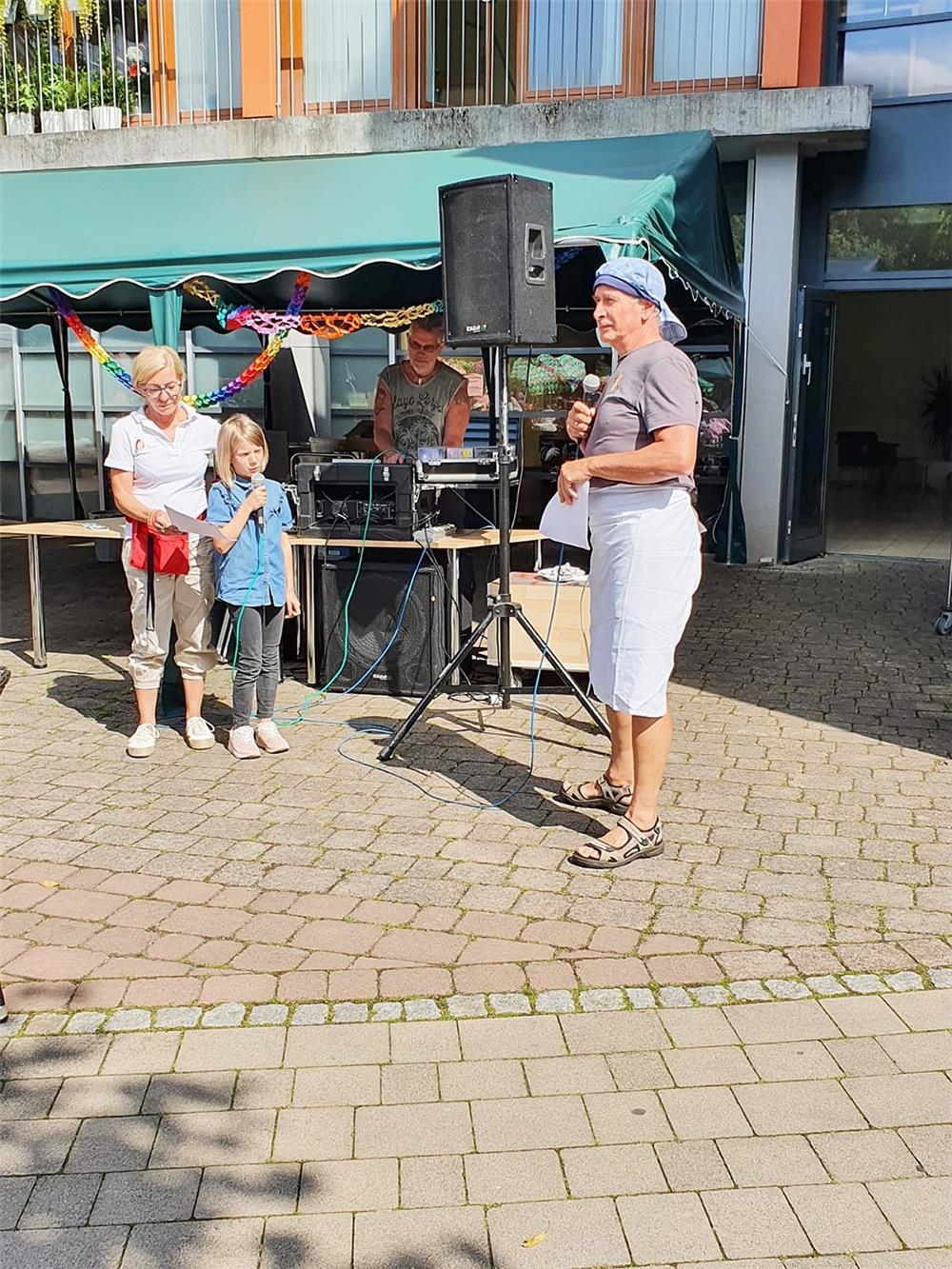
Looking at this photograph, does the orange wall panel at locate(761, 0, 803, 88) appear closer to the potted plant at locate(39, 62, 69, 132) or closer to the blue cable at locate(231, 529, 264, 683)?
the potted plant at locate(39, 62, 69, 132)

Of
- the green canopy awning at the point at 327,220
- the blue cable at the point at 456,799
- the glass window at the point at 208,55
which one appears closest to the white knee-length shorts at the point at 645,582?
the blue cable at the point at 456,799

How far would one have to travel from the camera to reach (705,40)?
10781 millimetres

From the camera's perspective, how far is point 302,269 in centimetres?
668

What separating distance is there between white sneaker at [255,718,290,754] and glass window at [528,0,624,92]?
7708mm

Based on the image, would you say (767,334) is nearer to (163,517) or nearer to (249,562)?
(249,562)

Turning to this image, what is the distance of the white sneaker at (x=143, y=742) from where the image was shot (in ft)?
18.3

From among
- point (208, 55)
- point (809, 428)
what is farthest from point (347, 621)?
point (208, 55)

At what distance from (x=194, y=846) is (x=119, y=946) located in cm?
79

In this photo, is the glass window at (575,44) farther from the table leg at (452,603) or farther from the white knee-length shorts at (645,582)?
the white knee-length shorts at (645,582)

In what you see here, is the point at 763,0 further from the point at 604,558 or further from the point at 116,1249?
the point at 116,1249

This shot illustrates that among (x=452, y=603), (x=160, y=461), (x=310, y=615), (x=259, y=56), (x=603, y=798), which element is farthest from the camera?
(x=259, y=56)

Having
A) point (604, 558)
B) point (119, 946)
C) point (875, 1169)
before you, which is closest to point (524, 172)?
point (604, 558)

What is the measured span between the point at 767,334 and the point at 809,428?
37.7 inches

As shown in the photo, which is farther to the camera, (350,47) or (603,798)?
(350,47)
